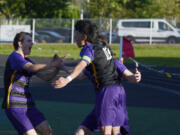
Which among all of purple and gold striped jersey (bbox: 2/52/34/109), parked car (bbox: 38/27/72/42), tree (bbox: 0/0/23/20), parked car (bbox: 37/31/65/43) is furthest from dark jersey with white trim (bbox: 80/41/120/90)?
tree (bbox: 0/0/23/20)

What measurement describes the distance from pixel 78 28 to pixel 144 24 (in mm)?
30795

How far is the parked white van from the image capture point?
113 feet

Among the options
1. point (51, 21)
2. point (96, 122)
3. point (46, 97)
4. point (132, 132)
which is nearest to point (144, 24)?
point (51, 21)

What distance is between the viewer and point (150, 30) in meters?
34.9

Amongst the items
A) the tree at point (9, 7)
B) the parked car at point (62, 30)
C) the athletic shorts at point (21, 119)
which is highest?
the tree at point (9, 7)

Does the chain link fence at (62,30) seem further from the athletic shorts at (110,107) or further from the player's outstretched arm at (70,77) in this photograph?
the player's outstretched arm at (70,77)

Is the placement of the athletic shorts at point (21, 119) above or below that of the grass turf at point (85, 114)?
above

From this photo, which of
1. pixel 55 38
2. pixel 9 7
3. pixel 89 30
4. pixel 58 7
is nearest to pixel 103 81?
pixel 89 30

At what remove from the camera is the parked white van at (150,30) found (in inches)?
1359

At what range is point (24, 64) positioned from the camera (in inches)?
193

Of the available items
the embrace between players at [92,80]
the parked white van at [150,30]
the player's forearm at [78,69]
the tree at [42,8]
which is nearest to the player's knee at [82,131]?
the embrace between players at [92,80]

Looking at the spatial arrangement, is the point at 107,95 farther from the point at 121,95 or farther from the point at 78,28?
the point at 78,28

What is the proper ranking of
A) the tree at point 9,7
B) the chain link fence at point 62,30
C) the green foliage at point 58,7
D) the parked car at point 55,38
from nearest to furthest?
the chain link fence at point 62,30 → the parked car at point 55,38 → the tree at point 9,7 → the green foliage at point 58,7

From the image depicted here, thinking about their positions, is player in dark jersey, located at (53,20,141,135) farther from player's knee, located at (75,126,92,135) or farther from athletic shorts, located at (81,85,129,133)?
player's knee, located at (75,126,92,135)
